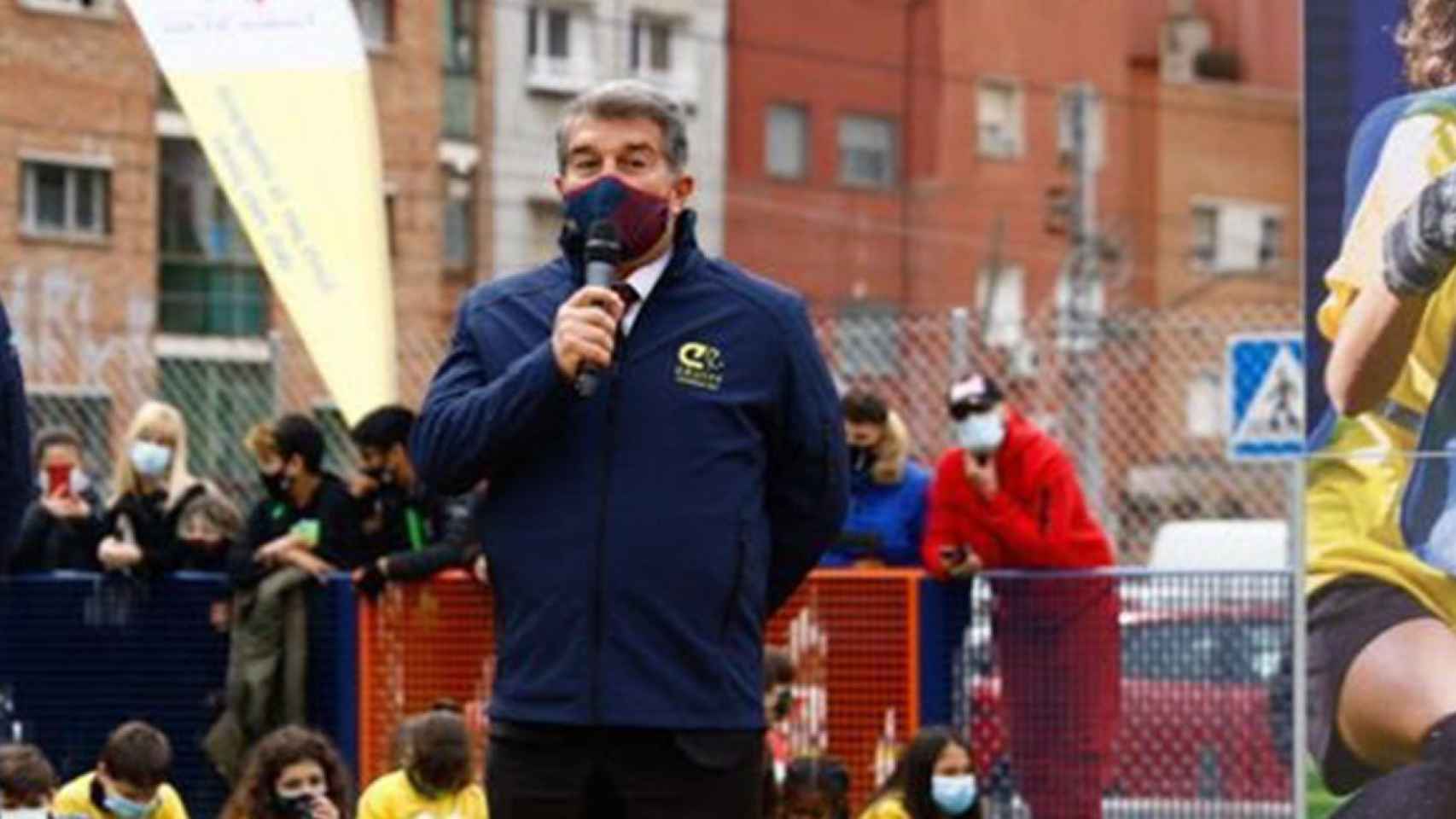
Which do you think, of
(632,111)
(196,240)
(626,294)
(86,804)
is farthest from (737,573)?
(196,240)

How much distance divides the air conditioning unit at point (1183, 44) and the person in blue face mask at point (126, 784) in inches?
2211

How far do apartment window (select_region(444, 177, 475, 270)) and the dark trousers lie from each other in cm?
4334

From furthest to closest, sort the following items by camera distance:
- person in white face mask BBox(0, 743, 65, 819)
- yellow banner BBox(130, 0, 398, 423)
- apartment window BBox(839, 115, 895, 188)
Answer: apartment window BBox(839, 115, 895, 188)
yellow banner BBox(130, 0, 398, 423)
person in white face mask BBox(0, 743, 65, 819)

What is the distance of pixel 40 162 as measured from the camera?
43.7 m

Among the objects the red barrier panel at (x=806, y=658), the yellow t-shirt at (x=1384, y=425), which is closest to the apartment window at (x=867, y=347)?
the red barrier panel at (x=806, y=658)

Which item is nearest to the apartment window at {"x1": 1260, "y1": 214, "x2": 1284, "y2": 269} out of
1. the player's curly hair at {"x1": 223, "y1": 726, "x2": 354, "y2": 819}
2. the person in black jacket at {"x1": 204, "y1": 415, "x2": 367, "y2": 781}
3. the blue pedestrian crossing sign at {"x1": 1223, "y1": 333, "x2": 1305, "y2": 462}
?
the blue pedestrian crossing sign at {"x1": 1223, "y1": 333, "x2": 1305, "y2": 462}

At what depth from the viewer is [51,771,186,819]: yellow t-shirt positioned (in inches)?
471

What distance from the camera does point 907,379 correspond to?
781 inches

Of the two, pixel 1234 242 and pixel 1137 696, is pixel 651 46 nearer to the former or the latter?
pixel 1234 242

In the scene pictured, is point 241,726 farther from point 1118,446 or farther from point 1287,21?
point 1287,21

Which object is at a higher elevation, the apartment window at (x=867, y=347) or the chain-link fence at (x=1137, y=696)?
the apartment window at (x=867, y=347)

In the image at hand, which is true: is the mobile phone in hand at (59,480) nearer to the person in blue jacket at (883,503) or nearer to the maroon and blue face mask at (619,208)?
the person in blue jacket at (883,503)

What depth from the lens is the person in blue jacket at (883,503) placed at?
12852 millimetres

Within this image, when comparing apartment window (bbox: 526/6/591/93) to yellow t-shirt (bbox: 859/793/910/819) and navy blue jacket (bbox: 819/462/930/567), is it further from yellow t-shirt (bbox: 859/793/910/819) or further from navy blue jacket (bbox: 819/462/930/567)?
yellow t-shirt (bbox: 859/793/910/819)
